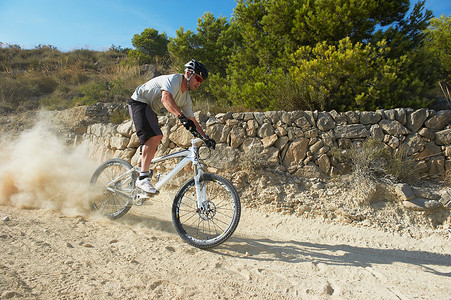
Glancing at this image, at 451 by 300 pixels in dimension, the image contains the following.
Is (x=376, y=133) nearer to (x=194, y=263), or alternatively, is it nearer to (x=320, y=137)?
(x=320, y=137)

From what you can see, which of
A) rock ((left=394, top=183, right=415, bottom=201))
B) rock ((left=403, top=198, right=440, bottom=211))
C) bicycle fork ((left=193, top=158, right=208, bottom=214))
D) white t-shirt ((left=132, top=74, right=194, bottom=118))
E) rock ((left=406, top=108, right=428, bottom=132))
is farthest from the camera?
rock ((left=406, top=108, right=428, bottom=132))

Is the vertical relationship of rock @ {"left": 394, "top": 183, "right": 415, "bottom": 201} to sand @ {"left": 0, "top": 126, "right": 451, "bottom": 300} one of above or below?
above

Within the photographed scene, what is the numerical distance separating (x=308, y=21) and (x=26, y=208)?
7.17 meters

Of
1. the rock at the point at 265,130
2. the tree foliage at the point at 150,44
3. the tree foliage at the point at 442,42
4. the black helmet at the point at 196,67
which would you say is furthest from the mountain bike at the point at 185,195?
the tree foliage at the point at 150,44

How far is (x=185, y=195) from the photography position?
360cm

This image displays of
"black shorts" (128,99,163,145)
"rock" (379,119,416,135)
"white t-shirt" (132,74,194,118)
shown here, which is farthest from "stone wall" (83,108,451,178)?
"black shorts" (128,99,163,145)

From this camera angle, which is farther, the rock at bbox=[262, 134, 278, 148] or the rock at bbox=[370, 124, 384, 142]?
the rock at bbox=[262, 134, 278, 148]

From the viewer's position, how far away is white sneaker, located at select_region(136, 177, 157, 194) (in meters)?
3.53

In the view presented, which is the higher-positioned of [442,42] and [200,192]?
[442,42]

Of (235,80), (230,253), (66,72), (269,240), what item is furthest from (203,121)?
(66,72)

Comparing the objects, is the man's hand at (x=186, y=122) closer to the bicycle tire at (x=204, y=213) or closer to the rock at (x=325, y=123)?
the bicycle tire at (x=204, y=213)

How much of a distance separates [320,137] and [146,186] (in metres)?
3.84

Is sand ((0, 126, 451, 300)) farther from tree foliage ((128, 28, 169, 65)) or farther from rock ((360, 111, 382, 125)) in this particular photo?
tree foliage ((128, 28, 169, 65))

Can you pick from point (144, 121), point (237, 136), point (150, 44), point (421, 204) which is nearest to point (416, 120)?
point (421, 204)
